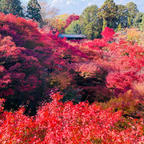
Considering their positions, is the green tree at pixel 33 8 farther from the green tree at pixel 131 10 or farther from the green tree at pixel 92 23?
the green tree at pixel 131 10

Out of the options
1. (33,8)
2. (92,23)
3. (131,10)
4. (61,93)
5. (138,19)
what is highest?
(131,10)

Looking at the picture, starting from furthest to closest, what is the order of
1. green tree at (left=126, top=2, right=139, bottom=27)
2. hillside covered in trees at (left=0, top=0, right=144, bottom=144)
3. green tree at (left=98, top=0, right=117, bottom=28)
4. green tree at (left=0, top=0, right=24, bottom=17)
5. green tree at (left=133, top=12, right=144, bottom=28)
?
green tree at (left=126, top=2, right=139, bottom=27) → green tree at (left=133, top=12, right=144, bottom=28) → green tree at (left=98, top=0, right=117, bottom=28) → green tree at (left=0, top=0, right=24, bottom=17) → hillside covered in trees at (left=0, top=0, right=144, bottom=144)

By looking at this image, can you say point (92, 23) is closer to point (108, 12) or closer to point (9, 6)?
point (108, 12)

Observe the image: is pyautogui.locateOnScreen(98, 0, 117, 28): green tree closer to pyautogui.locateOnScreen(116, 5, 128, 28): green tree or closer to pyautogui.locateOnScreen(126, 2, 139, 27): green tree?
pyautogui.locateOnScreen(116, 5, 128, 28): green tree

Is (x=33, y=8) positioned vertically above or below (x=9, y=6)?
above

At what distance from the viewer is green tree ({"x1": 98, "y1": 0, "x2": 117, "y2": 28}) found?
2384cm

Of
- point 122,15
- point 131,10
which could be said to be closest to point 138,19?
point 122,15

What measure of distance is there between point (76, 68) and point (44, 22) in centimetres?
2182

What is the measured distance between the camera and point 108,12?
24.4m

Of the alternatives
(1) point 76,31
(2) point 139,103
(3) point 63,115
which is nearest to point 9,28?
(3) point 63,115

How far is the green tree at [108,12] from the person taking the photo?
23.8 metres

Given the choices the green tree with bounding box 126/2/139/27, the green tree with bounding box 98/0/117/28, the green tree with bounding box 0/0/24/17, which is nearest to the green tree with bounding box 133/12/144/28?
the green tree with bounding box 126/2/139/27

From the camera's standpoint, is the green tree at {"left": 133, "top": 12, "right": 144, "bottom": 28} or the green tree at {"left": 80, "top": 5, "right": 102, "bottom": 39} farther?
the green tree at {"left": 80, "top": 5, "right": 102, "bottom": 39}

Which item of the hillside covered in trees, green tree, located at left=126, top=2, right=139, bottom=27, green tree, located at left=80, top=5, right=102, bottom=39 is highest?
green tree, located at left=126, top=2, right=139, bottom=27
